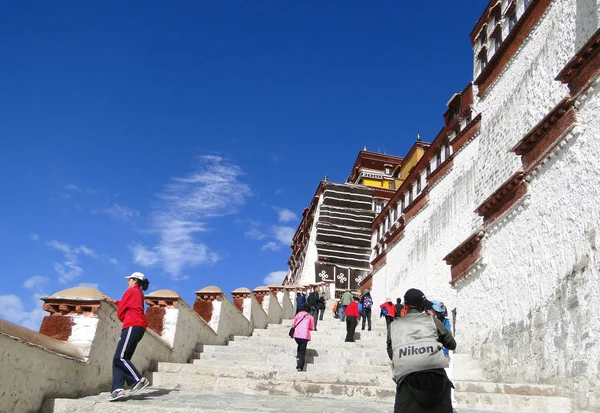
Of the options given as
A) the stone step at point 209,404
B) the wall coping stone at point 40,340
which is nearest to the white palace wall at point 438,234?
the stone step at point 209,404

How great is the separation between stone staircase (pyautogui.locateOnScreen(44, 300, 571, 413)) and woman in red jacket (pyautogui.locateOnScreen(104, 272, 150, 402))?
199mm

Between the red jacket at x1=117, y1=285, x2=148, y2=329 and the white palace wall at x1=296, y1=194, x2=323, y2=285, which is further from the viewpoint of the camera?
the white palace wall at x1=296, y1=194, x2=323, y2=285

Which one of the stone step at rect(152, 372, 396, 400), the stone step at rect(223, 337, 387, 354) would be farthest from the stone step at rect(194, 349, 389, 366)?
the stone step at rect(152, 372, 396, 400)

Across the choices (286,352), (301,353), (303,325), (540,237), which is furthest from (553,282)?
(286,352)

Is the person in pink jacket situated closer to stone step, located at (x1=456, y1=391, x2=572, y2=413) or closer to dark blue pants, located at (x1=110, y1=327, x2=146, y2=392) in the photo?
stone step, located at (x1=456, y1=391, x2=572, y2=413)

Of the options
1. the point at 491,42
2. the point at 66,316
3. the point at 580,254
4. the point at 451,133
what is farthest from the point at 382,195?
the point at 66,316

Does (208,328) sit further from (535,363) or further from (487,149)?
(487,149)

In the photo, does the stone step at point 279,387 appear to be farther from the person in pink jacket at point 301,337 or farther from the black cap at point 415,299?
the black cap at point 415,299

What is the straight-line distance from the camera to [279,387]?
7578 mm

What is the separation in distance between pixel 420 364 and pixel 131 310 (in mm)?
3955

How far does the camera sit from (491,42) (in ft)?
51.6

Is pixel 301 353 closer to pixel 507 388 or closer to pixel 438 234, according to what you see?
pixel 507 388

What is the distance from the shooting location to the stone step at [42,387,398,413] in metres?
5.41

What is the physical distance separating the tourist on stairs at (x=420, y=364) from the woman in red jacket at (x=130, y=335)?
349 centimetres
